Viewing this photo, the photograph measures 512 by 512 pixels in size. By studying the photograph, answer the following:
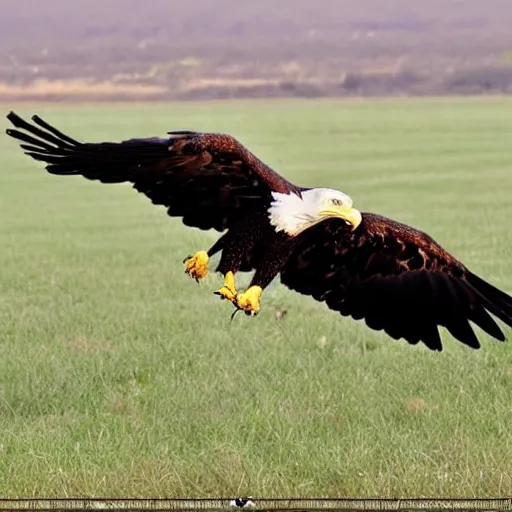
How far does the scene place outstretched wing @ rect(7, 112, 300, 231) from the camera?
4.10 metres

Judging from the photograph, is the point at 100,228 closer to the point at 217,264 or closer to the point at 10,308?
the point at 10,308

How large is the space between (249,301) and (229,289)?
7cm

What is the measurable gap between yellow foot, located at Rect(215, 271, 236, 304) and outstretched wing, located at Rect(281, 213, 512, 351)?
1.24 ft

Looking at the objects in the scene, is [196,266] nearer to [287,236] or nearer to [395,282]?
[287,236]

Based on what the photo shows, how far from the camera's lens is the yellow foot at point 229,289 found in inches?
150

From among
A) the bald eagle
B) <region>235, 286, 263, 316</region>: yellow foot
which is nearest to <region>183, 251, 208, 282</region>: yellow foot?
the bald eagle

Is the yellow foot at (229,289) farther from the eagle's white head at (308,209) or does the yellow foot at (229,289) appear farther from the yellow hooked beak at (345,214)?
the yellow hooked beak at (345,214)

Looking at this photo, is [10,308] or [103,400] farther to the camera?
[10,308]

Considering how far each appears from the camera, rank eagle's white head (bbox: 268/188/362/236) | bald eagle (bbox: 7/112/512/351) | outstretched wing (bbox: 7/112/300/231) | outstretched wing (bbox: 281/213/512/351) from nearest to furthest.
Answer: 1. eagle's white head (bbox: 268/188/362/236)
2. bald eagle (bbox: 7/112/512/351)
3. outstretched wing (bbox: 7/112/300/231)
4. outstretched wing (bbox: 281/213/512/351)

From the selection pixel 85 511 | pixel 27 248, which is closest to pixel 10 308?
pixel 27 248

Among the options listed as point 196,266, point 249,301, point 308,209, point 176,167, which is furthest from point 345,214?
point 176,167

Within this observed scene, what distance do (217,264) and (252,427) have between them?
2861 millimetres

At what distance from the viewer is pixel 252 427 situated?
6.75 metres

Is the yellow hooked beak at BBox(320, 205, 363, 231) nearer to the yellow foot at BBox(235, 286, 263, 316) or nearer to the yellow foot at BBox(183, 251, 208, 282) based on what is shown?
the yellow foot at BBox(235, 286, 263, 316)
